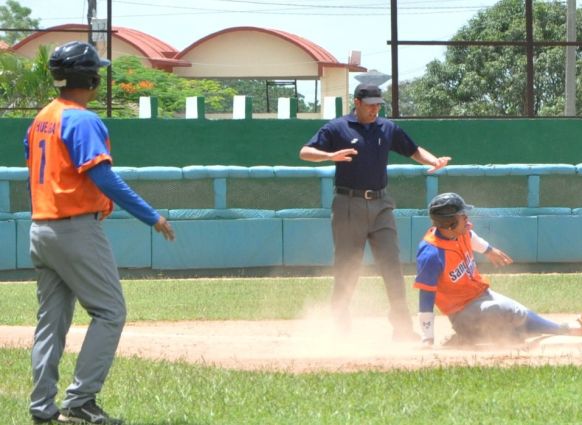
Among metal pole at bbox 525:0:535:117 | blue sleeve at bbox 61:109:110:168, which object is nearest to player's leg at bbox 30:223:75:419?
blue sleeve at bbox 61:109:110:168

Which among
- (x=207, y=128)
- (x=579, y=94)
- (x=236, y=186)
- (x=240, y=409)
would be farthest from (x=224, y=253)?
(x=579, y=94)

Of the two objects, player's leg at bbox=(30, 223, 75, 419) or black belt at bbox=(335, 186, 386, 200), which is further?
black belt at bbox=(335, 186, 386, 200)

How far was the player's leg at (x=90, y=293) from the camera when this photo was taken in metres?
5.66

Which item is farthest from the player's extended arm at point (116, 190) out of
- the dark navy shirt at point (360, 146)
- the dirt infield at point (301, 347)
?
the dark navy shirt at point (360, 146)

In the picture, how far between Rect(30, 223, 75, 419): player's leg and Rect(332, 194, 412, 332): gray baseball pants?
3.59 m

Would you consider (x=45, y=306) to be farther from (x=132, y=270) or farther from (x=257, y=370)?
(x=132, y=270)

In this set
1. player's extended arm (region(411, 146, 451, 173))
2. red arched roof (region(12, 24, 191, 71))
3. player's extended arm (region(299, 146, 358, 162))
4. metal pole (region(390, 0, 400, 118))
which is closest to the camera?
Result: player's extended arm (region(299, 146, 358, 162))

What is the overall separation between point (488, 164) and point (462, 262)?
7525 mm

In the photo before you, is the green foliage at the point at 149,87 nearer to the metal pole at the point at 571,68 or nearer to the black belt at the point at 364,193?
the metal pole at the point at 571,68

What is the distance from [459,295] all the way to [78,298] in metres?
3.42

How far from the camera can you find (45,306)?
19.1 ft

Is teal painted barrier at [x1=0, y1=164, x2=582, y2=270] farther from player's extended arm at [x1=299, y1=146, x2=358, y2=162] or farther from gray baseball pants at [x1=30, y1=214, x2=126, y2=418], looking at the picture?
gray baseball pants at [x1=30, y1=214, x2=126, y2=418]

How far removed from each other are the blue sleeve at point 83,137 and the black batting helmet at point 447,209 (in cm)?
322

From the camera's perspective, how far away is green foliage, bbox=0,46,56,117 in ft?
84.3
